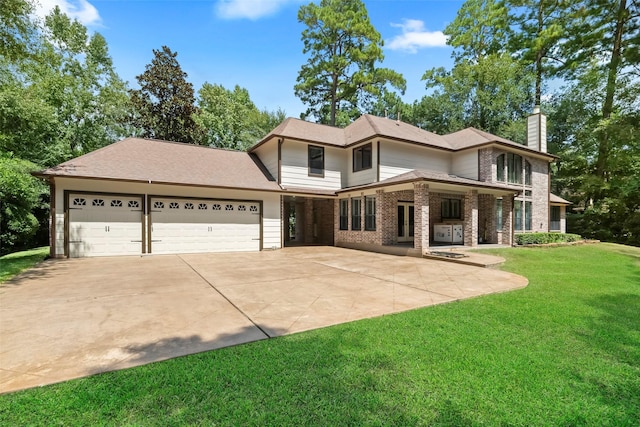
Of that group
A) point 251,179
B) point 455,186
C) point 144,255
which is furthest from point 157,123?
point 455,186

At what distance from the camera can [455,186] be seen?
38.8 feet

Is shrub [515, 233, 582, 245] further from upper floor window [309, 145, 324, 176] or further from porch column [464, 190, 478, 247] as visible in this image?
upper floor window [309, 145, 324, 176]

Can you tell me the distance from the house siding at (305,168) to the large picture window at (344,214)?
1012mm

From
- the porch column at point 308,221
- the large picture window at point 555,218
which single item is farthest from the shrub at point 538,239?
the porch column at point 308,221

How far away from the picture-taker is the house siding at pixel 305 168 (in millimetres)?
14344

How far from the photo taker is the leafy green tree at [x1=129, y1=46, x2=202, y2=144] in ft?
69.7

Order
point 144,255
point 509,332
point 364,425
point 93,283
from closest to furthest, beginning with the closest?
point 364,425 < point 509,332 < point 93,283 < point 144,255

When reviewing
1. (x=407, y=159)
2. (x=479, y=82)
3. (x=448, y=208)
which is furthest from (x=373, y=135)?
(x=479, y=82)

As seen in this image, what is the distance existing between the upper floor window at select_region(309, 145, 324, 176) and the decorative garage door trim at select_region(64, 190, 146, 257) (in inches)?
299

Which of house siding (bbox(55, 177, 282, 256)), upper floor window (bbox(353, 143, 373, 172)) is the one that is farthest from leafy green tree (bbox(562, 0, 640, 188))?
house siding (bbox(55, 177, 282, 256))

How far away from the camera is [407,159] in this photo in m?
14.6

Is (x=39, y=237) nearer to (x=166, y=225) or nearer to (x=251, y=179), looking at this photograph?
(x=166, y=225)

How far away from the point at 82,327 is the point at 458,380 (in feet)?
14.3

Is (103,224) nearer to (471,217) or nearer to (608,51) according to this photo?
(471,217)
